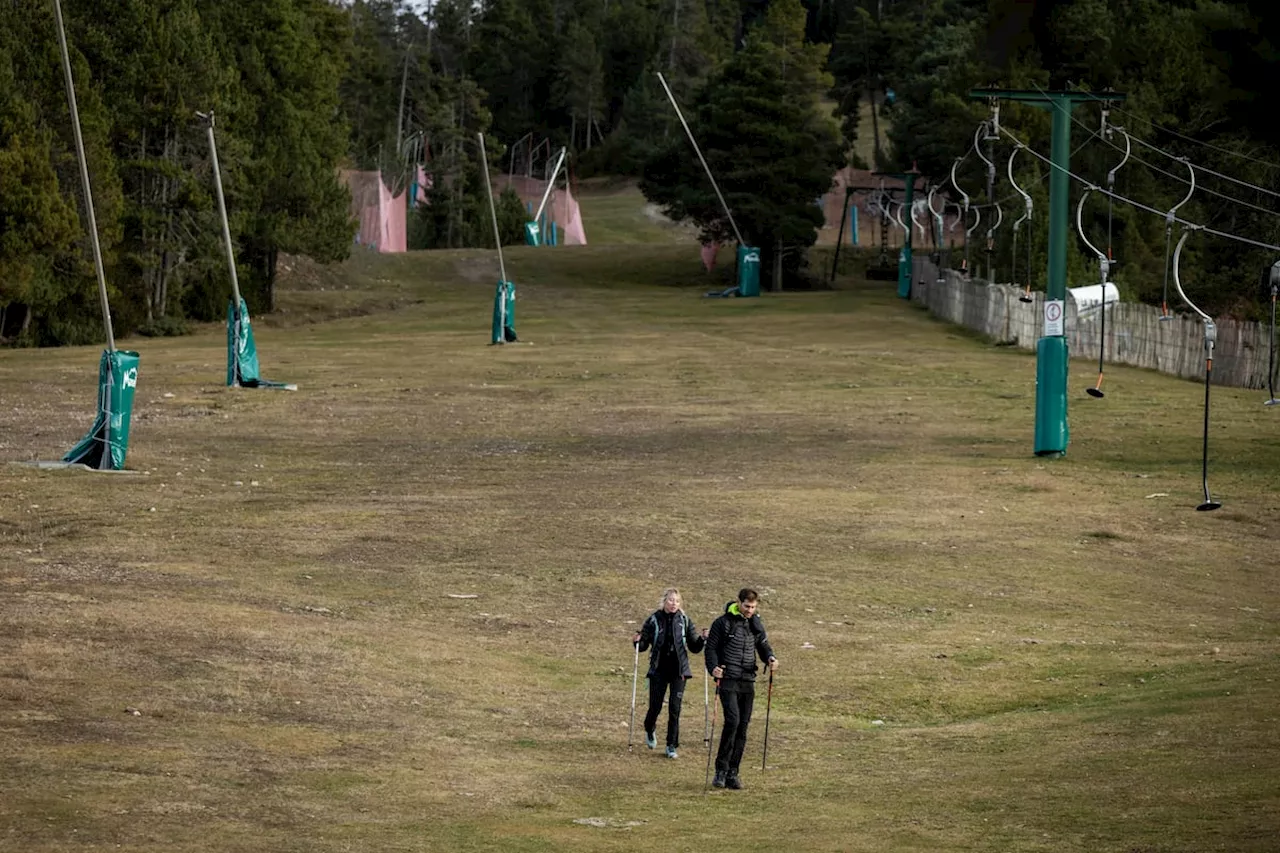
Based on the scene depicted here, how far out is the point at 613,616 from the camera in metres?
25.2

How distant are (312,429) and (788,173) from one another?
182 feet


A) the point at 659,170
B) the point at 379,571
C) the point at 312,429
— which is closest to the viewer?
the point at 379,571

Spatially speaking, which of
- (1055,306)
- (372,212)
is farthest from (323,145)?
(1055,306)

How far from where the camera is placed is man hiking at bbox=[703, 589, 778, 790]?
16781mm

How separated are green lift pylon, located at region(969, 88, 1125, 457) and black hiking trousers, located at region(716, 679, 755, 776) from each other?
23.7 metres

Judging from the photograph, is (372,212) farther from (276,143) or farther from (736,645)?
(736,645)

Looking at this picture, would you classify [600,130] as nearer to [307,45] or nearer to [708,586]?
[307,45]

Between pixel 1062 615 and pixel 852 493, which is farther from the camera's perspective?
pixel 852 493

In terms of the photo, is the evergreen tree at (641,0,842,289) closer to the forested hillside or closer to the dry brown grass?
the forested hillside

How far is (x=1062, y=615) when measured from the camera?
86.4ft

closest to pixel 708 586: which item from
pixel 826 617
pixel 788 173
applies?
pixel 826 617

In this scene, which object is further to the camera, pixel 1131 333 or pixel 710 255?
pixel 710 255

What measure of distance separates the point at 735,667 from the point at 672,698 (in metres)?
1.43

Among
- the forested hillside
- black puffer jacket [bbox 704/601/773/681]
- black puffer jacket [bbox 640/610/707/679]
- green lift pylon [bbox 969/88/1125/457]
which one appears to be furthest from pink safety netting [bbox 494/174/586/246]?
black puffer jacket [bbox 704/601/773/681]
